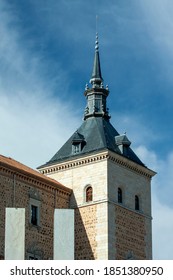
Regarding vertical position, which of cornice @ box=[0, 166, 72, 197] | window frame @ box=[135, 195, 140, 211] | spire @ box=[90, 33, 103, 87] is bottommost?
window frame @ box=[135, 195, 140, 211]

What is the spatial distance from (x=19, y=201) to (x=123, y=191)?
6752mm

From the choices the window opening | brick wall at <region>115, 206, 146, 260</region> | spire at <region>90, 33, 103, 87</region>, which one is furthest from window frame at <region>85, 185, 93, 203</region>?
spire at <region>90, 33, 103, 87</region>

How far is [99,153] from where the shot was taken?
126 ft

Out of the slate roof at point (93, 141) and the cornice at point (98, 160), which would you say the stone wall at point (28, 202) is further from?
the slate roof at point (93, 141)

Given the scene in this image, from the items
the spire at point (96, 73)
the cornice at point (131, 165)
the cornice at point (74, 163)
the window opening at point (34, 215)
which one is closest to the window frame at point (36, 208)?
the window opening at point (34, 215)

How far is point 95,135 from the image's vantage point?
4038 cm

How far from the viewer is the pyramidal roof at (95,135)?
39625 millimetres

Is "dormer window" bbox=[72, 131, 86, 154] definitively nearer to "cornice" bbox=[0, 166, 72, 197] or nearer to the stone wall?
"cornice" bbox=[0, 166, 72, 197]

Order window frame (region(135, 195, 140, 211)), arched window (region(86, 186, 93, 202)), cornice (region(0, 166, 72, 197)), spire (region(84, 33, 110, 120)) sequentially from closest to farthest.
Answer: cornice (region(0, 166, 72, 197)) → arched window (region(86, 186, 93, 202)) → window frame (region(135, 195, 140, 211)) → spire (region(84, 33, 110, 120))

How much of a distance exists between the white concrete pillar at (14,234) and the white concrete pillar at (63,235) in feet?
2.08

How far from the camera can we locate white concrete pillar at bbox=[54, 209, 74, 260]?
13.2 metres
